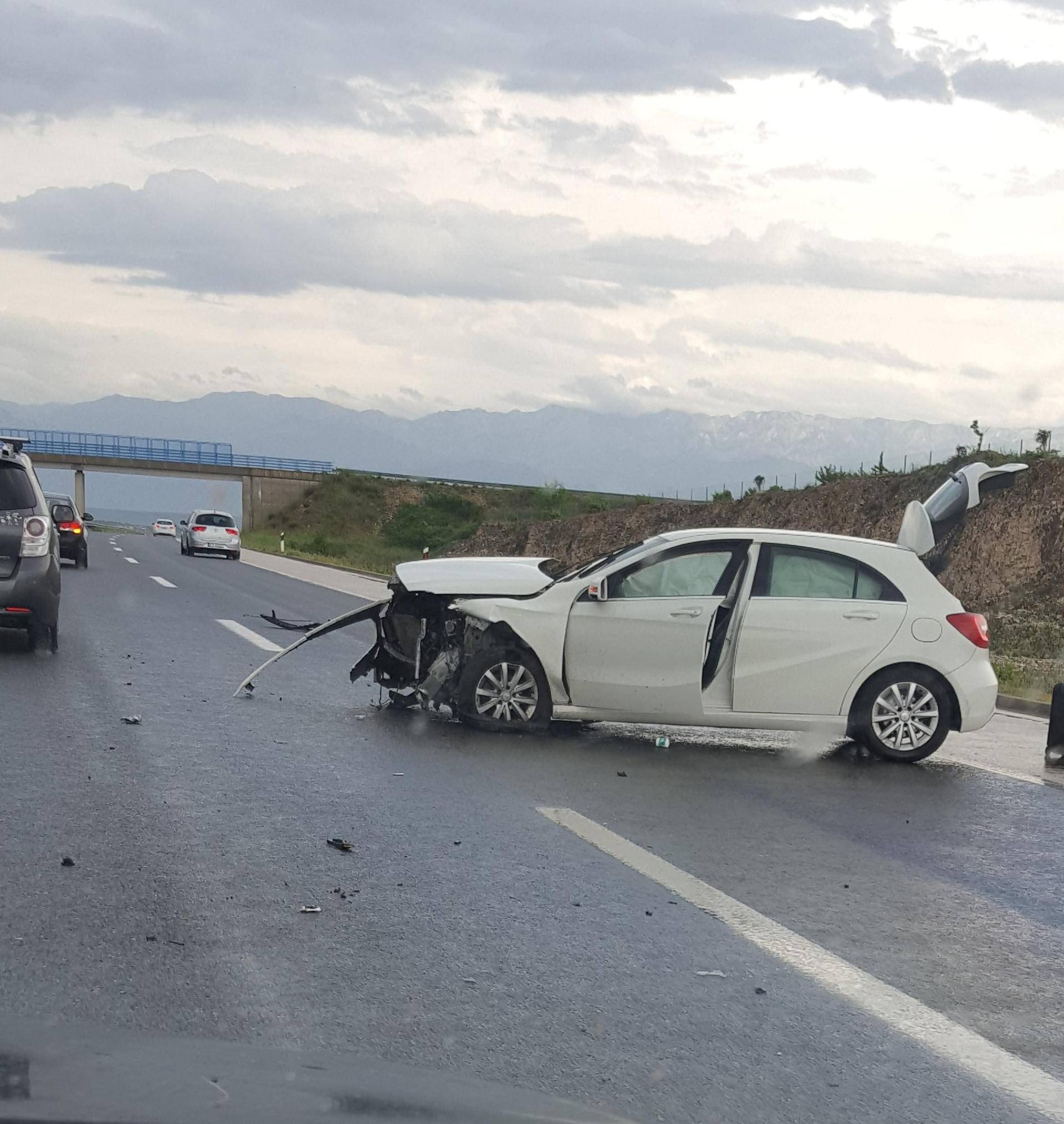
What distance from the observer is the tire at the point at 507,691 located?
963 centimetres

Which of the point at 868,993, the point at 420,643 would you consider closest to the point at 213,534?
the point at 420,643

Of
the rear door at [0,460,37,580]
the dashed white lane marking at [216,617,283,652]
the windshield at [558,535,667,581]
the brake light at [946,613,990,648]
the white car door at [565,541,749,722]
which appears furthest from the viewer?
the dashed white lane marking at [216,617,283,652]

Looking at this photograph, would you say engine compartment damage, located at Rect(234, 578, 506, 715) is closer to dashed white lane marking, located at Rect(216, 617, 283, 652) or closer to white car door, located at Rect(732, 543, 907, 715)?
white car door, located at Rect(732, 543, 907, 715)

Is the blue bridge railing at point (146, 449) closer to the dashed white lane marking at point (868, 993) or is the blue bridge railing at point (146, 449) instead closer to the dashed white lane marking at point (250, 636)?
the dashed white lane marking at point (250, 636)

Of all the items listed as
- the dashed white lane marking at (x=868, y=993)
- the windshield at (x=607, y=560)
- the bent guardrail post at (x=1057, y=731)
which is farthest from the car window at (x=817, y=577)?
the dashed white lane marking at (x=868, y=993)

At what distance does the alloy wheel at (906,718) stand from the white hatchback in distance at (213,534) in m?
35.1

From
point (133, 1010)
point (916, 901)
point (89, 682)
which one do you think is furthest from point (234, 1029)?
point (89, 682)

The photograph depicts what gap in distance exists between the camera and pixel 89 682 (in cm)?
1155

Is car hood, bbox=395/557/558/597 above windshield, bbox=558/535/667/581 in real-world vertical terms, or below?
below

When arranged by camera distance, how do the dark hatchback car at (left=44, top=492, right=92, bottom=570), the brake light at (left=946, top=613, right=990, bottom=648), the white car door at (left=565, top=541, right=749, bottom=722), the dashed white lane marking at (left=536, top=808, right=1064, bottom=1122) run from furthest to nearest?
the dark hatchback car at (left=44, top=492, right=92, bottom=570) → the brake light at (left=946, top=613, right=990, bottom=648) → the white car door at (left=565, top=541, right=749, bottom=722) → the dashed white lane marking at (left=536, top=808, right=1064, bottom=1122)

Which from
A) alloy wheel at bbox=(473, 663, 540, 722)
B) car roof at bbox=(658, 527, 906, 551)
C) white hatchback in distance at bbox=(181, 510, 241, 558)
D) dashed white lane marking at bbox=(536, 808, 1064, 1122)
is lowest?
white hatchback in distance at bbox=(181, 510, 241, 558)

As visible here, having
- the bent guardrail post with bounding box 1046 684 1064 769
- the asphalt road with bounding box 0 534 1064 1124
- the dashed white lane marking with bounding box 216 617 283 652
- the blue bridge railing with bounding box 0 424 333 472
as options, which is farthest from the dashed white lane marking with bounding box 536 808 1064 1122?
the blue bridge railing with bounding box 0 424 333 472

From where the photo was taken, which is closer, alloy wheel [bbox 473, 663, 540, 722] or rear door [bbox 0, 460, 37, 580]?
alloy wheel [bbox 473, 663, 540, 722]

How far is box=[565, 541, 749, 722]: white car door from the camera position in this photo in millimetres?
9391
